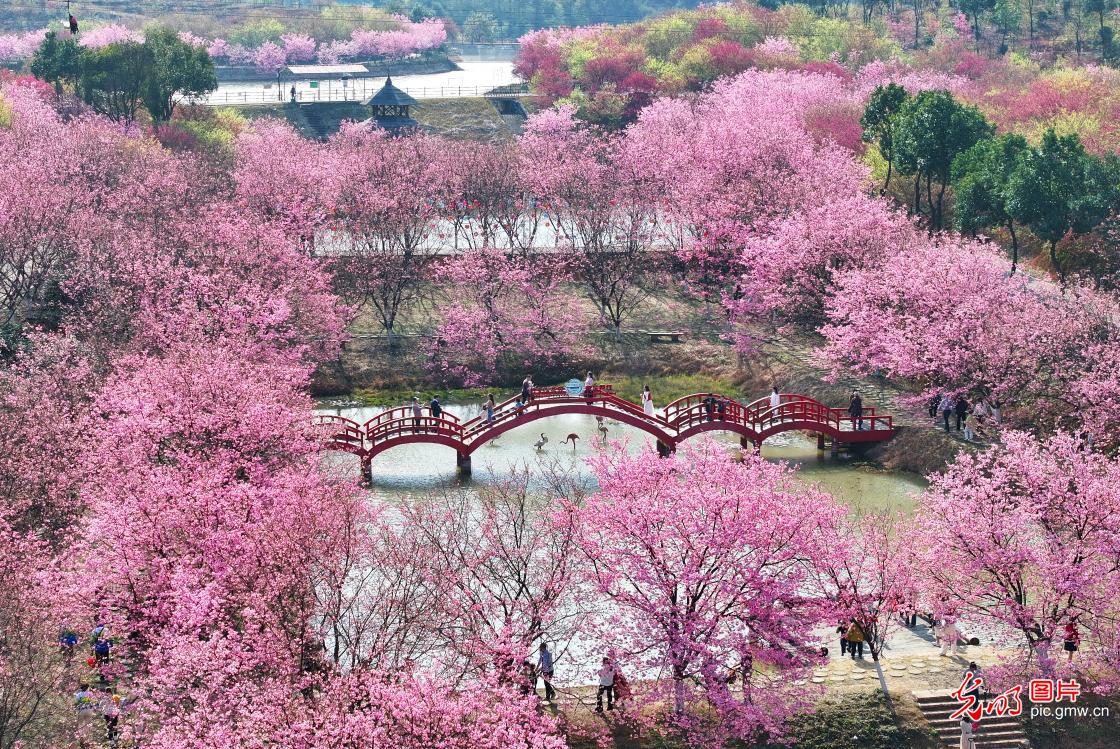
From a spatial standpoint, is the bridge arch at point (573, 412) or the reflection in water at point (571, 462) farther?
the bridge arch at point (573, 412)

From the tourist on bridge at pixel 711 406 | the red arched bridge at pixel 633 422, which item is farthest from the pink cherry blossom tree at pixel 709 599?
the tourist on bridge at pixel 711 406

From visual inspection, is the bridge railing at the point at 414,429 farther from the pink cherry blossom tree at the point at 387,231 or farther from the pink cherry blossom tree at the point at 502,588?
the pink cherry blossom tree at the point at 387,231

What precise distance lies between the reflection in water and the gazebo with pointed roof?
126ft

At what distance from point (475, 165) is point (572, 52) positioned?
3839 centimetres

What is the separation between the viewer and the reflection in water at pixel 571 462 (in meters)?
51.2

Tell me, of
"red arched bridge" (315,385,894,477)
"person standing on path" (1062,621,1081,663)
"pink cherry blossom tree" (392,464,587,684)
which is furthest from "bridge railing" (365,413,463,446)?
"person standing on path" (1062,621,1081,663)

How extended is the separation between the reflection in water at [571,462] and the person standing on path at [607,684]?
13569 millimetres

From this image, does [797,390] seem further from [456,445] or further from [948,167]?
[948,167]

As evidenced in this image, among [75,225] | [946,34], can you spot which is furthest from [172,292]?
[946,34]

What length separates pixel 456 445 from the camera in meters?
53.1

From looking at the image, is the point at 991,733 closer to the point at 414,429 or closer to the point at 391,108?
the point at 414,429

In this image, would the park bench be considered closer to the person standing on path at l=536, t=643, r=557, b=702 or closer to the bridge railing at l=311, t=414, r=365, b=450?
the bridge railing at l=311, t=414, r=365, b=450

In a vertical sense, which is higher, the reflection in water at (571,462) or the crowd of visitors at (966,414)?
the crowd of visitors at (966,414)

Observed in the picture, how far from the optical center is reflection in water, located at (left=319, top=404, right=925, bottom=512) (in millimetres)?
51219
